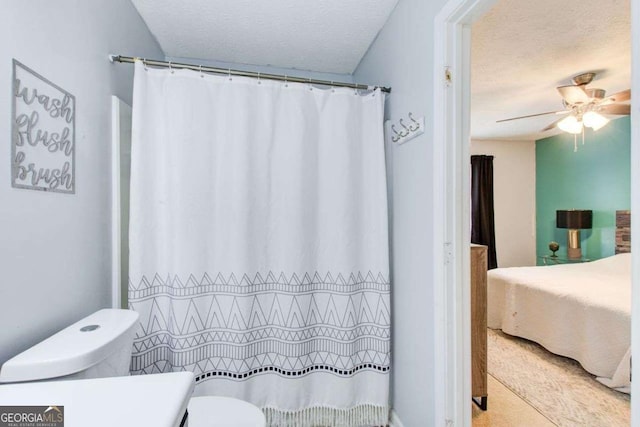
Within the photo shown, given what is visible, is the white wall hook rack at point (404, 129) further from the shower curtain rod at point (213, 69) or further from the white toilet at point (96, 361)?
the white toilet at point (96, 361)

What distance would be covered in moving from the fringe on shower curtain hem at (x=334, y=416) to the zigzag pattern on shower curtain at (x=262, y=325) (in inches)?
8.5

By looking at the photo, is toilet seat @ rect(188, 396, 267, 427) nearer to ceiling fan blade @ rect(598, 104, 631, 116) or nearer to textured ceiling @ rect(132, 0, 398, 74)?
textured ceiling @ rect(132, 0, 398, 74)

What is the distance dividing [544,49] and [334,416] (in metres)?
2.77

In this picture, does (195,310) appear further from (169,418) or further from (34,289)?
(169,418)

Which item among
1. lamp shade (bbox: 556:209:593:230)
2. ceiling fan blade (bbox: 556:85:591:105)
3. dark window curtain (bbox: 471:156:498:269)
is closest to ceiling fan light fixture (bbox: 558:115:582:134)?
ceiling fan blade (bbox: 556:85:591:105)

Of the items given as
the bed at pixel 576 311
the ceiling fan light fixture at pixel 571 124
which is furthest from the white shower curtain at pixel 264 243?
the ceiling fan light fixture at pixel 571 124

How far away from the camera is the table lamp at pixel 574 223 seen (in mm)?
4164

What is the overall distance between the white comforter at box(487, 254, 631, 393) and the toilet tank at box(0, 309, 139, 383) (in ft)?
9.87

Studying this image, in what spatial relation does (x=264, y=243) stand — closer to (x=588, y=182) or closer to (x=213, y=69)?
(x=213, y=69)

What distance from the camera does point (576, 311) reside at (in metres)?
2.61

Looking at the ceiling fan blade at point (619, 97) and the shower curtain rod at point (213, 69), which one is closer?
the shower curtain rod at point (213, 69)

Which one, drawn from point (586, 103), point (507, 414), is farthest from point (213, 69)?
point (586, 103)

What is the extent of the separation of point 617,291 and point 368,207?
2.45 m

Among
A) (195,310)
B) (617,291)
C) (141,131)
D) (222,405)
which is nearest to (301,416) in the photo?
(222,405)
